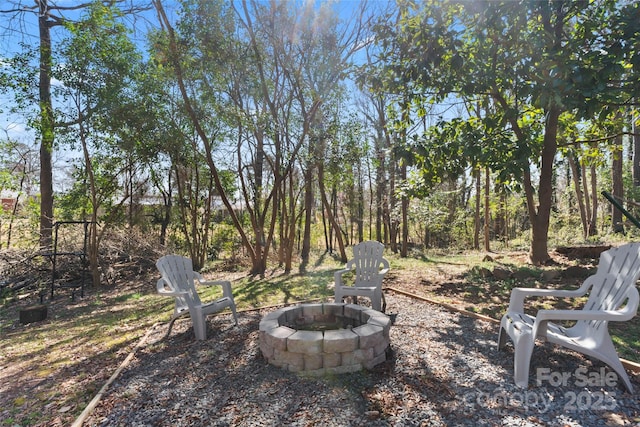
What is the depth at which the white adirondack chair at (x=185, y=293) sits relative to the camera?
299 cm

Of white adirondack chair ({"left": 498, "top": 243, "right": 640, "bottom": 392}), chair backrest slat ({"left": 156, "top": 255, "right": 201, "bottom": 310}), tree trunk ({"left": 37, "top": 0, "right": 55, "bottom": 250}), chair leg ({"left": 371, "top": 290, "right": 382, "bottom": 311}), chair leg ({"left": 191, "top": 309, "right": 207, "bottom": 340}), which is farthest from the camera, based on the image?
tree trunk ({"left": 37, "top": 0, "right": 55, "bottom": 250})

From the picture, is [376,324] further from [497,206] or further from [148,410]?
[497,206]

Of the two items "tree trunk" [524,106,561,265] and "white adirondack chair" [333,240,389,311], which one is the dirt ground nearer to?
"tree trunk" [524,106,561,265]

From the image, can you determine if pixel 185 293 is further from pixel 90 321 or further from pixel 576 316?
pixel 576 316

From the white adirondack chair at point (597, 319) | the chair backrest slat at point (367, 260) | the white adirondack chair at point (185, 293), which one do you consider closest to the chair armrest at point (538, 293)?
the white adirondack chair at point (597, 319)

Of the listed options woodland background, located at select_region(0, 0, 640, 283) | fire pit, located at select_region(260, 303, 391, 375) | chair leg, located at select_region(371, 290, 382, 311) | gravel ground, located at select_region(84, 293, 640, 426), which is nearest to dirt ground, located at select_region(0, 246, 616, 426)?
gravel ground, located at select_region(84, 293, 640, 426)

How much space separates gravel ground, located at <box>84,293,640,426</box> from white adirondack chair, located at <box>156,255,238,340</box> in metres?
0.29

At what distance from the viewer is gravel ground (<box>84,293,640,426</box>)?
176cm

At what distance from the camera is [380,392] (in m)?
2.01

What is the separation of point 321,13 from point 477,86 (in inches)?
136

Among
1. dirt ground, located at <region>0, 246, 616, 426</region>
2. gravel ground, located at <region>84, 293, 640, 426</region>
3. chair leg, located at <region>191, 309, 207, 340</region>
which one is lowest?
dirt ground, located at <region>0, 246, 616, 426</region>

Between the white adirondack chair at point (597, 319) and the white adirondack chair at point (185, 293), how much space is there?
8.12 ft

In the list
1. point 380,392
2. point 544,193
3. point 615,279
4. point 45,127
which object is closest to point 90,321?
point 45,127

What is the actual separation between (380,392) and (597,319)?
1277 mm
